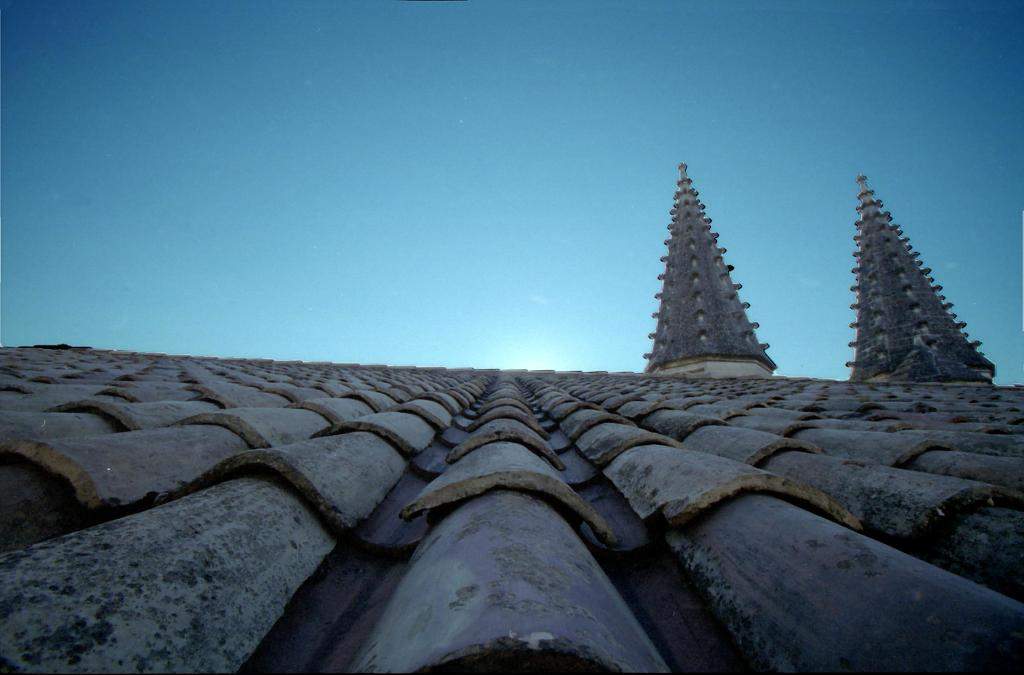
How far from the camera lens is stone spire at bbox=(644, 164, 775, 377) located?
15.5 metres

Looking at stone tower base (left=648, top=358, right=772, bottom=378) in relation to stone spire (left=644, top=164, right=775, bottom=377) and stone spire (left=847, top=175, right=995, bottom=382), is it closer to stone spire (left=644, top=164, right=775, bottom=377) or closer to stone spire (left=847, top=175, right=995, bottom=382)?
stone spire (left=644, top=164, right=775, bottom=377)

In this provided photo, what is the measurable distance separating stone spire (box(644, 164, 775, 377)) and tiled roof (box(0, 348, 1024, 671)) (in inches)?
558

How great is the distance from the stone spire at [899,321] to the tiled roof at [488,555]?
15.0 m

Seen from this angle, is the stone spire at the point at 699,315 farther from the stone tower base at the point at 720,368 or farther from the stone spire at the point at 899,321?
the stone spire at the point at 899,321

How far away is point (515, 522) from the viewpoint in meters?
1.15

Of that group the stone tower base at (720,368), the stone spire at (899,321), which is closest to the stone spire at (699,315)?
the stone tower base at (720,368)

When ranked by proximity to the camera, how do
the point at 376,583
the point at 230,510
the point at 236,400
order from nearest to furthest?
1. the point at 230,510
2. the point at 376,583
3. the point at 236,400

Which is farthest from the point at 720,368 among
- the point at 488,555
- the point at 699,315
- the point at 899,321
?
the point at 488,555

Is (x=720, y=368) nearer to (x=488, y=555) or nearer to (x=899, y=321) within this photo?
(x=899, y=321)

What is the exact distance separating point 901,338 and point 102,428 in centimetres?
1928

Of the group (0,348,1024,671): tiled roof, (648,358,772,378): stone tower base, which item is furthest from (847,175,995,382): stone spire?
→ (0,348,1024,671): tiled roof

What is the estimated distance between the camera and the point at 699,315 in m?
16.8

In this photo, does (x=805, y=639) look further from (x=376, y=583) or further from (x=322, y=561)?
(x=322, y=561)

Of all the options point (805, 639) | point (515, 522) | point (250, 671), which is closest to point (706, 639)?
point (805, 639)
